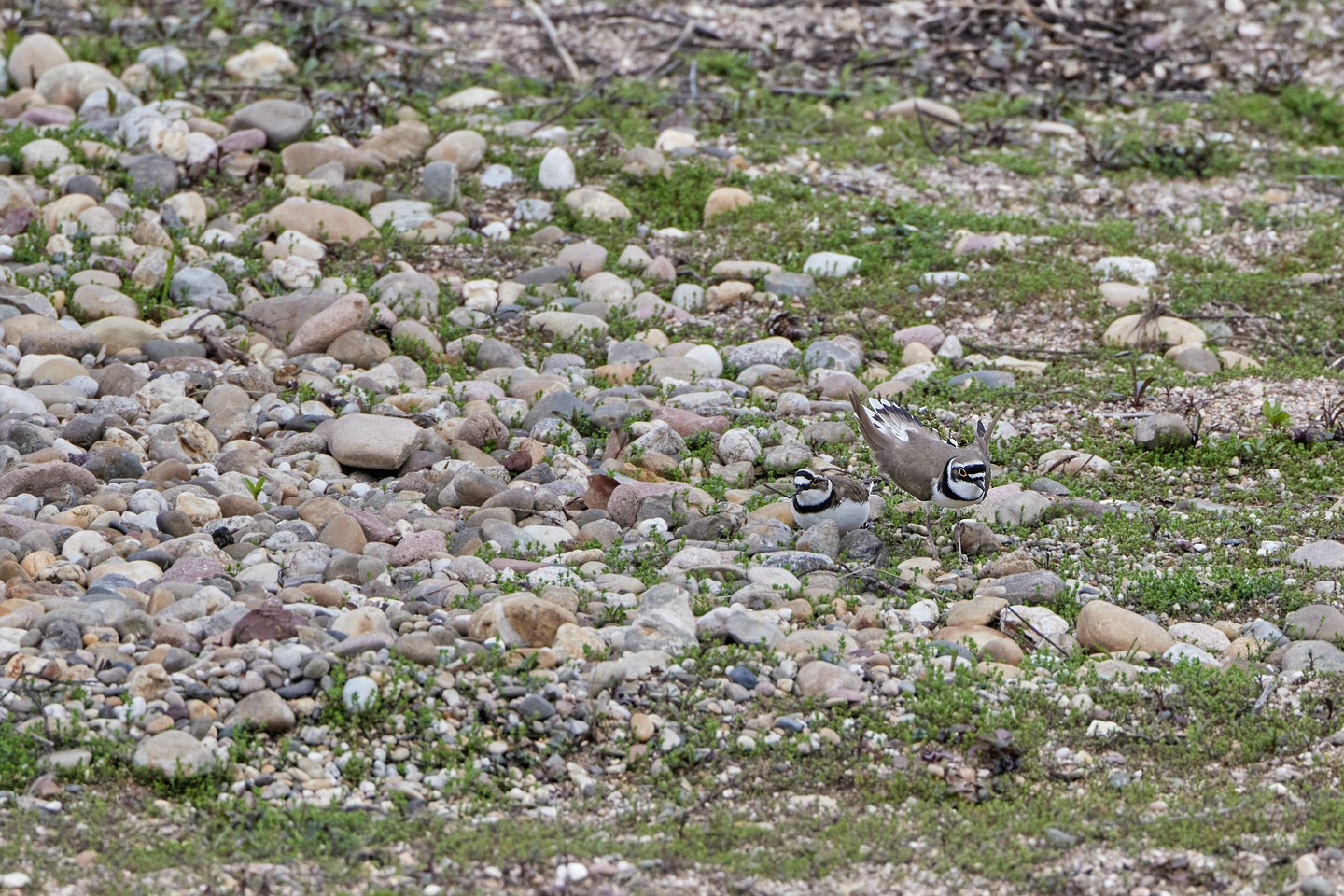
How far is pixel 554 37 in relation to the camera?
13617 mm

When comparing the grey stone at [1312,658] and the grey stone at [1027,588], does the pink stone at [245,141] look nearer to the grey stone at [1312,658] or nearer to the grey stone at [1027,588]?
the grey stone at [1027,588]

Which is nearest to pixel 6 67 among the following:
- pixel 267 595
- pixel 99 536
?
pixel 99 536

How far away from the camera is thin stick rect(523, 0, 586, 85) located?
1317cm

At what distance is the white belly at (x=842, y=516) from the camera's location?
7.09 m

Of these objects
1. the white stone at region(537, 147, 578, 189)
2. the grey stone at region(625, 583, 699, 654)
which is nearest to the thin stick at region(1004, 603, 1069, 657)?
the grey stone at region(625, 583, 699, 654)

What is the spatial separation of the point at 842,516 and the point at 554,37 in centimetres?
791

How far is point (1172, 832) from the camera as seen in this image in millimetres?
5031

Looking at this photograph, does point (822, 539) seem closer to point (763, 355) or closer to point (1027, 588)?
point (1027, 588)

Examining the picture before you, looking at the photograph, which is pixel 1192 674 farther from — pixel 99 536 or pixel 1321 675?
pixel 99 536

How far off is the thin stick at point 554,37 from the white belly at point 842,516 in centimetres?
709

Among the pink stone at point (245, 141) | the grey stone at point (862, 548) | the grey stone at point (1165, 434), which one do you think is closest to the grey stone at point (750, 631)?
the grey stone at point (862, 548)

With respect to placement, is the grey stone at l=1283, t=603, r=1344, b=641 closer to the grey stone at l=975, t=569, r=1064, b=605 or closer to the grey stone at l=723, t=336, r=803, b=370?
the grey stone at l=975, t=569, r=1064, b=605

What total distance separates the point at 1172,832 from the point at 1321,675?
4.55ft

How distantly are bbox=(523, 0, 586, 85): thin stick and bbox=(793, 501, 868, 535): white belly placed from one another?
709 cm
